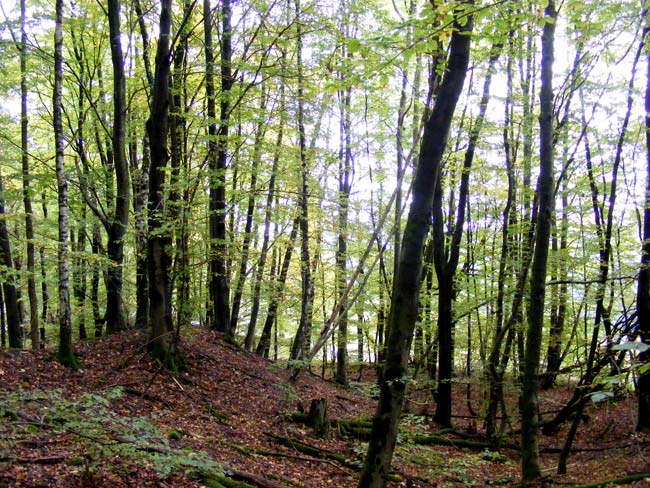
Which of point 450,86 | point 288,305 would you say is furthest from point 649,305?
point 288,305

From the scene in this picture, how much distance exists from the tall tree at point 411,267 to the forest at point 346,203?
0.02m

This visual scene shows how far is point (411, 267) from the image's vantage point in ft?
16.3

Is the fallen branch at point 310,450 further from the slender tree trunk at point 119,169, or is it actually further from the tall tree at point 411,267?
the slender tree trunk at point 119,169

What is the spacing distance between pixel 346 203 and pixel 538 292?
6.56 meters

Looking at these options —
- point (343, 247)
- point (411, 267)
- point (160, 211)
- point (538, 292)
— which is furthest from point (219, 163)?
point (538, 292)

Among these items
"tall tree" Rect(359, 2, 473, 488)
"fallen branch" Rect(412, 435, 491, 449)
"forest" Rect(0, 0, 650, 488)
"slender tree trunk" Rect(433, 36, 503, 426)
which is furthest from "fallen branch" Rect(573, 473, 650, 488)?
"slender tree trunk" Rect(433, 36, 503, 426)

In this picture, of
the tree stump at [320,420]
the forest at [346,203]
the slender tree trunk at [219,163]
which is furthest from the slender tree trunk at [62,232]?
the tree stump at [320,420]

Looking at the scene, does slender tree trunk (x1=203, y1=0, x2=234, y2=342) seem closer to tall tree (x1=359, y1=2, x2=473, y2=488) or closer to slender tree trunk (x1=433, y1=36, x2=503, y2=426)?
tall tree (x1=359, y1=2, x2=473, y2=488)

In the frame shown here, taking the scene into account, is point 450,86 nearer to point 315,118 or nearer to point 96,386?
point 96,386

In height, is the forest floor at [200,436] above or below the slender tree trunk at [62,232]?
below

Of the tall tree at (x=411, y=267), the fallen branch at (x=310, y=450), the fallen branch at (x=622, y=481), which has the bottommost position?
the fallen branch at (x=310, y=450)

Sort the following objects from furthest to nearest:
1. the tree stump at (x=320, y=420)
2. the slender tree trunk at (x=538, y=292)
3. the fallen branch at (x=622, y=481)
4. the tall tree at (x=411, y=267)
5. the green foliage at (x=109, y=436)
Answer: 1. the tree stump at (x=320, y=420)
2. the slender tree trunk at (x=538, y=292)
3. the fallen branch at (x=622, y=481)
4. the tall tree at (x=411, y=267)
5. the green foliage at (x=109, y=436)

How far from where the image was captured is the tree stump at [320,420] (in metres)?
9.00

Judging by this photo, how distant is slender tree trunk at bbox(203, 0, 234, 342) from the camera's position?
10023 mm
